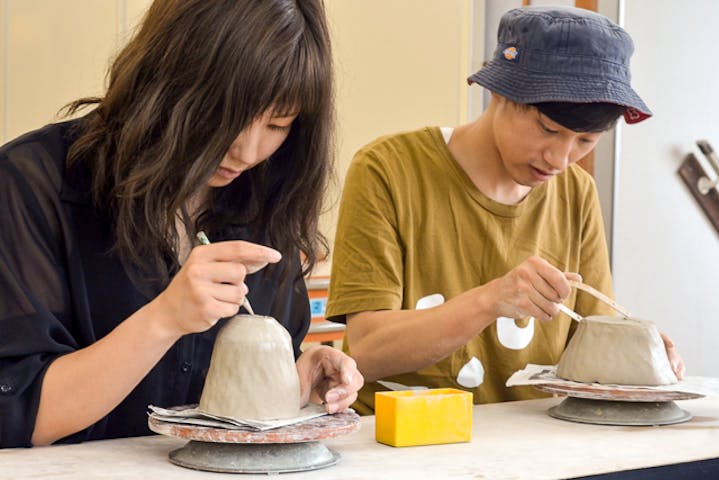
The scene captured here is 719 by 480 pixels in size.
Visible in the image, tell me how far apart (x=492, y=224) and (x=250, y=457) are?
81cm

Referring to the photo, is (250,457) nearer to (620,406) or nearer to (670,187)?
(620,406)

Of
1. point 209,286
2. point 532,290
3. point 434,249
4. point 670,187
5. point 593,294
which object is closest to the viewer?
point 209,286

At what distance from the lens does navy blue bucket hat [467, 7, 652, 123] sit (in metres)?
1.56

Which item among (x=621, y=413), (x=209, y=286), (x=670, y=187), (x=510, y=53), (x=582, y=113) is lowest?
(x=621, y=413)

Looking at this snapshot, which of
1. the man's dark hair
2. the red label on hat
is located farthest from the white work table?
the red label on hat

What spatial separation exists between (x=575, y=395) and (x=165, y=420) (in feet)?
2.09

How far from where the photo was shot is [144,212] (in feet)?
4.11

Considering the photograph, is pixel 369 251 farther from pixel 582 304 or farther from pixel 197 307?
pixel 197 307

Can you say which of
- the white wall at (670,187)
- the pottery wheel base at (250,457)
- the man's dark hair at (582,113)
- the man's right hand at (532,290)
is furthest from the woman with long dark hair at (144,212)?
the white wall at (670,187)

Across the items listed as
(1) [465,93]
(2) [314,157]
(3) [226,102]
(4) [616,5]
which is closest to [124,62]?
(3) [226,102]

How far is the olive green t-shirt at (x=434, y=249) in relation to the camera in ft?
5.70

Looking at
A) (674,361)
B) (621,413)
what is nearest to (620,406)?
(621,413)

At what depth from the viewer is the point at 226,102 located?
1200mm

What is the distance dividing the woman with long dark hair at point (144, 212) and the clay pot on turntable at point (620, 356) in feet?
1.32
